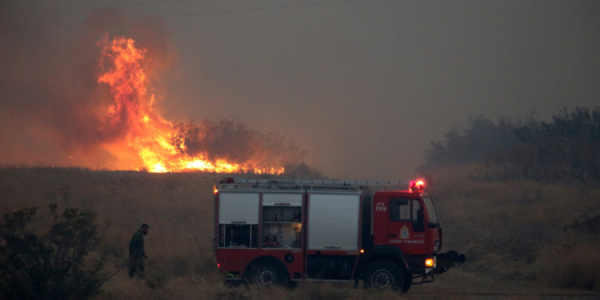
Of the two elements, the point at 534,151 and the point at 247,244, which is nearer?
the point at 247,244

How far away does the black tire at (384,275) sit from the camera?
1512cm

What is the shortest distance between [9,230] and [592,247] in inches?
742

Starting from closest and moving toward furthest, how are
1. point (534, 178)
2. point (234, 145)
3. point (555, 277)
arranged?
point (555, 277) < point (534, 178) < point (234, 145)

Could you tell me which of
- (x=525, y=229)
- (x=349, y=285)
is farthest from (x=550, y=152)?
(x=349, y=285)

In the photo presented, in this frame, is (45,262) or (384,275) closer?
(45,262)

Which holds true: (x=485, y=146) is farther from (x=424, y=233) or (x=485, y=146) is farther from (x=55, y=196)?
(x=424, y=233)

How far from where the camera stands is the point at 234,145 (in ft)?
164

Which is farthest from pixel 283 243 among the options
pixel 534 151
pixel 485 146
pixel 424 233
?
pixel 485 146

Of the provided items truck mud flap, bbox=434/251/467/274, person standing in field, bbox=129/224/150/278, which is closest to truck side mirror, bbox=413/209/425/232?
truck mud flap, bbox=434/251/467/274

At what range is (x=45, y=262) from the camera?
11.9m

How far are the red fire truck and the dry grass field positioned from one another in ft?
2.48

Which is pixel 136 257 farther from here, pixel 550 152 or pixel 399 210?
pixel 550 152

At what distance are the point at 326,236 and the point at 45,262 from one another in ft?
22.8

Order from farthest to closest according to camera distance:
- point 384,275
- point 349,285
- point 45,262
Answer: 1. point 349,285
2. point 384,275
3. point 45,262
